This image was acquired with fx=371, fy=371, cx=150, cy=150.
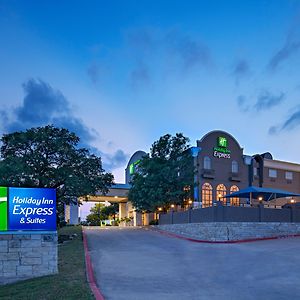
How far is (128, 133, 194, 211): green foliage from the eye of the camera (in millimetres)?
36500

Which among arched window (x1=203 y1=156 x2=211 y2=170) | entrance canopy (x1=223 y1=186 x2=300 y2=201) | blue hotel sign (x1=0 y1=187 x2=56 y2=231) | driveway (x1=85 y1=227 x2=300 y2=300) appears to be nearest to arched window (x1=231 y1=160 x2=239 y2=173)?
arched window (x1=203 y1=156 x2=211 y2=170)

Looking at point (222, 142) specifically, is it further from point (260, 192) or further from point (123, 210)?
point (123, 210)

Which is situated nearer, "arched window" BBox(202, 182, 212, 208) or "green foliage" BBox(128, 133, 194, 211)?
"green foliage" BBox(128, 133, 194, 211)

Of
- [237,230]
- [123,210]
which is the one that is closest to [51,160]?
[237,230]

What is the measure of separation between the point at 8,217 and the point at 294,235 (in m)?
21.5

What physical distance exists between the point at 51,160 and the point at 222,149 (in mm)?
24188

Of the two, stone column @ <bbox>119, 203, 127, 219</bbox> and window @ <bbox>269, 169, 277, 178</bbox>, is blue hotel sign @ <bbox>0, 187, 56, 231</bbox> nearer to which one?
window @ <bbox>269, 169, 277, 178</bbox>

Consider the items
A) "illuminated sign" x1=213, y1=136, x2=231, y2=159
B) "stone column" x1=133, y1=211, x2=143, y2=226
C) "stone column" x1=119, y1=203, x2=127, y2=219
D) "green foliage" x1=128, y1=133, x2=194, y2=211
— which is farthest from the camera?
"stone column" x1=119, y1=203, x2=127, y2=219

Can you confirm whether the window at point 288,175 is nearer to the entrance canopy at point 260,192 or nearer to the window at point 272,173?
the window at point 272,173

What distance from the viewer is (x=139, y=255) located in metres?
17.2

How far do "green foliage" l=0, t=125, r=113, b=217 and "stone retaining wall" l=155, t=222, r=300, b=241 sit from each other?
8074 mm

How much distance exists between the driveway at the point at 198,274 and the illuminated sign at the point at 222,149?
1001 inches

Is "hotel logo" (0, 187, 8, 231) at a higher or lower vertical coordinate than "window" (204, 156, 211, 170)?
lower

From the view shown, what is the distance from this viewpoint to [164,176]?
120 feet
